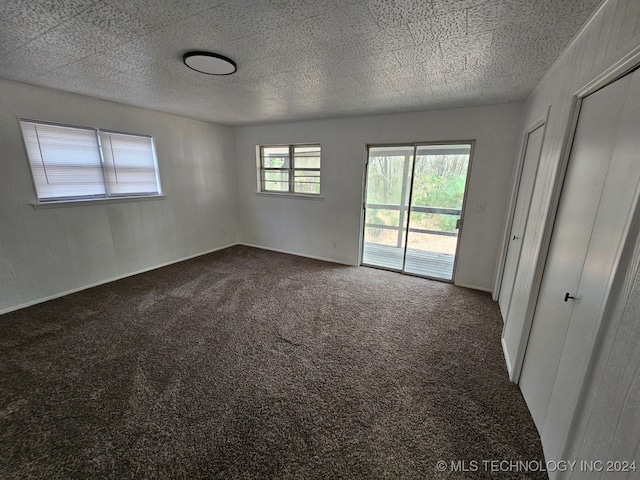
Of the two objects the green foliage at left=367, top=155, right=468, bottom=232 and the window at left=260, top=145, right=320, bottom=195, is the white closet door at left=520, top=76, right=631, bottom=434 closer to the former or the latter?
the green foliage at left=367, top=155, right=468, bottom=232

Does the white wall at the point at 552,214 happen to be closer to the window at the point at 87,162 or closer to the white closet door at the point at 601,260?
the white closet door at the point at 601,260

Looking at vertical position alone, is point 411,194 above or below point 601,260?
above

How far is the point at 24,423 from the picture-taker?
154cm

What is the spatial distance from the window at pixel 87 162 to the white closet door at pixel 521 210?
4818 mm

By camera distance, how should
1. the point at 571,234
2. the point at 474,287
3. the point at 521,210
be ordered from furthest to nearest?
the point at 474,287 < the point at 521,210 < the point at 571,234

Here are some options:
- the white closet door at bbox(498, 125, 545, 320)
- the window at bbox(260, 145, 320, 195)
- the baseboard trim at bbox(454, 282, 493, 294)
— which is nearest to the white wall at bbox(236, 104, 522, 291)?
the baseboard trim at bbox(454, 282, 493, 294)

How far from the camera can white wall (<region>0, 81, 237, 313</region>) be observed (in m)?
2.66

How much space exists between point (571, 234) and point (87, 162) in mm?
4803

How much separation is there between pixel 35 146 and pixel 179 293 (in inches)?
87.6

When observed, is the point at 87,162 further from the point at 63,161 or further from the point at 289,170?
the point at 289,170

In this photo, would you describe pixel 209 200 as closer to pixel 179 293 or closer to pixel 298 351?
pixel 179 293

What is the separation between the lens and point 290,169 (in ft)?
15.5

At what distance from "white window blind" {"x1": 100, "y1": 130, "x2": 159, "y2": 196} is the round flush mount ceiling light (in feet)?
7.23

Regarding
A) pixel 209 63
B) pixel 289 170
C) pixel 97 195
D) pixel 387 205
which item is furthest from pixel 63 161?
pixel 387 205
